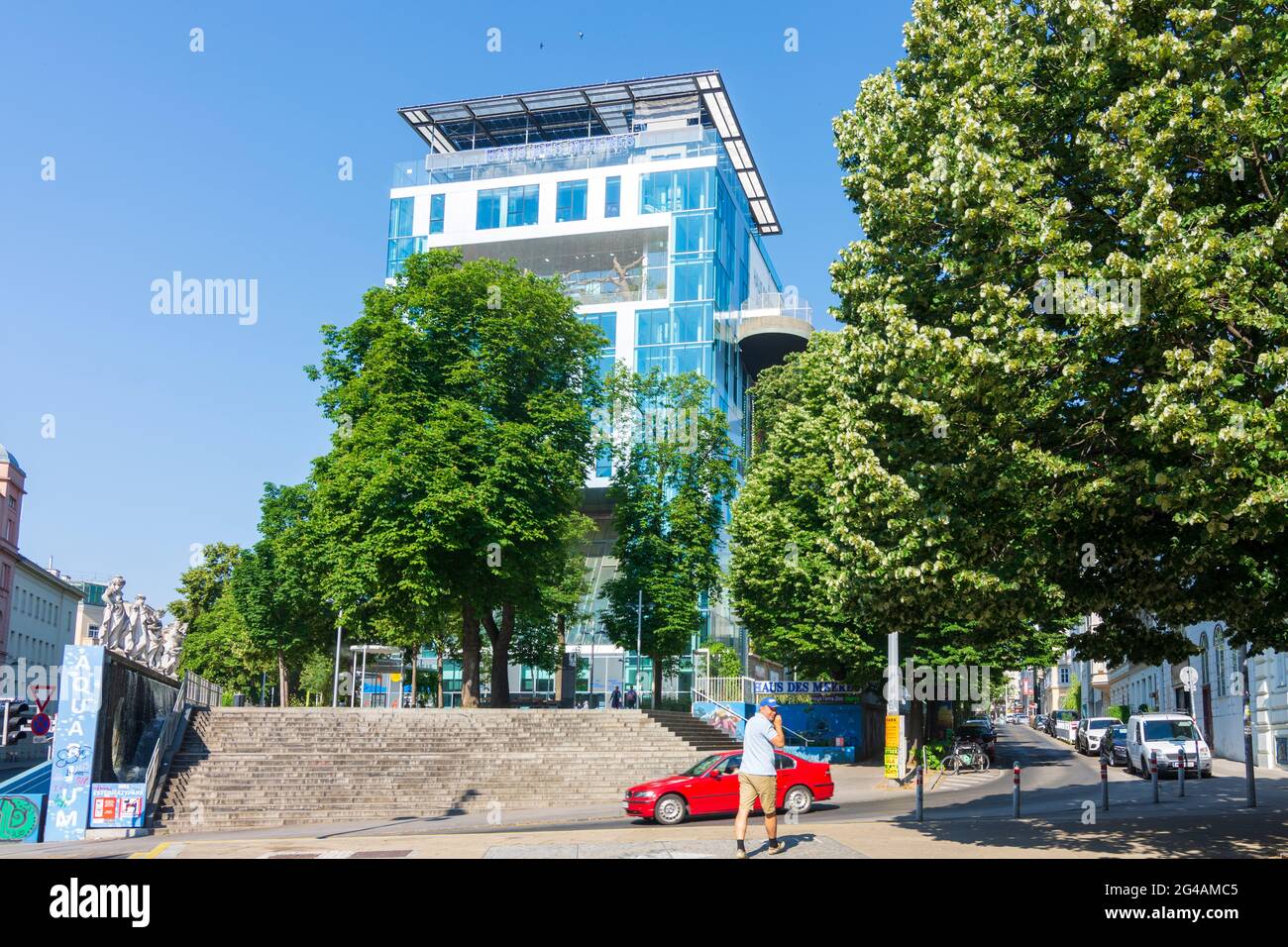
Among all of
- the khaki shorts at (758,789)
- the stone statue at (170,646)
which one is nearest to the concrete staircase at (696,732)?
the stone statue at (170,646)

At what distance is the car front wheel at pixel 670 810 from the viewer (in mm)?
22281

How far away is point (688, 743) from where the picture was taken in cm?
3266

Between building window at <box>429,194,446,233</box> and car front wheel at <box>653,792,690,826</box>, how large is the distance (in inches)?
2173

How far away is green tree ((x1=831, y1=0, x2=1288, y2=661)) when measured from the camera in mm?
11570

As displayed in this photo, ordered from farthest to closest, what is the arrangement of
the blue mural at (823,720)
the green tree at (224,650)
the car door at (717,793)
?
the green tree at (224,650)
the blue mural at (823,720)
the car door at (717,793)

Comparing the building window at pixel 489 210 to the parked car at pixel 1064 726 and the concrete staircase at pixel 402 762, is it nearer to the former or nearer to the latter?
the concrete staircase at pixel 402 762

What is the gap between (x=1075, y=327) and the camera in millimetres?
13383

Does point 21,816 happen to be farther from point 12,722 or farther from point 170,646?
point 170,646

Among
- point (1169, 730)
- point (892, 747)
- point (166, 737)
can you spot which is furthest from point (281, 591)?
point (1169, 730)

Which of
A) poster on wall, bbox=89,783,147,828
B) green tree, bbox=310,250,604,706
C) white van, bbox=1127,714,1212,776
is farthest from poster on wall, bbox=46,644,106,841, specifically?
white van, bbox=1127,714,1212,776

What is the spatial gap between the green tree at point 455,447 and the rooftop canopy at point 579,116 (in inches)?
1260

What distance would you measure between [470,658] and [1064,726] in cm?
3799
